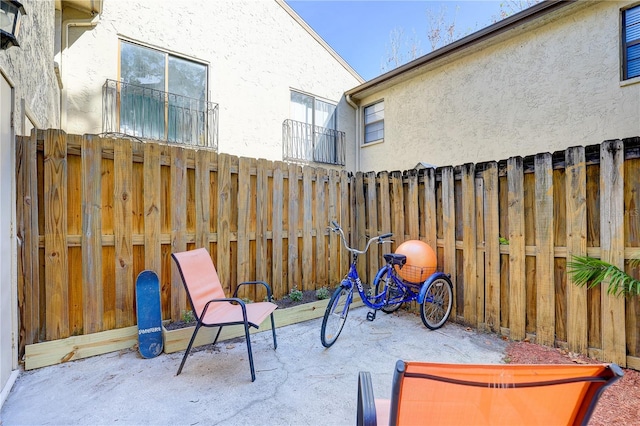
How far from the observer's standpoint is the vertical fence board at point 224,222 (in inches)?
144

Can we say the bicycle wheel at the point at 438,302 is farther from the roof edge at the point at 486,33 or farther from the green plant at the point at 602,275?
the roof edge at the point at 486,33

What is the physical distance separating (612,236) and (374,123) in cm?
759

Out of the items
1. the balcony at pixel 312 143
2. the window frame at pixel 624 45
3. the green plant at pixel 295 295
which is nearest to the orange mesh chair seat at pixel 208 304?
the green plant at pixel 295 295

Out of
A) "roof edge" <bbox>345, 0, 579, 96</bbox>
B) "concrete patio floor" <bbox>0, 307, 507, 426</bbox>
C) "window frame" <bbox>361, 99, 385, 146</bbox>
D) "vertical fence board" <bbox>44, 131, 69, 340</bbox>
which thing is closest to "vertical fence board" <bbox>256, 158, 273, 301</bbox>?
"concrete patio floor" <bbox>0, 307, 507, 426</bbox>

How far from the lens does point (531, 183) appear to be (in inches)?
127

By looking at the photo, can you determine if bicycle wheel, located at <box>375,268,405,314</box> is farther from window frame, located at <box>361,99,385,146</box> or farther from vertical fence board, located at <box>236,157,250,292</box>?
window frame, located at <box>361,99,385,146</box>

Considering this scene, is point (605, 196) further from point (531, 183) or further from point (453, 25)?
point (453, 25)

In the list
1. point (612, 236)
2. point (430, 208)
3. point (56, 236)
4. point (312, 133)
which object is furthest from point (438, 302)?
point (312, 133)

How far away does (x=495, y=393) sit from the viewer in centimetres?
93

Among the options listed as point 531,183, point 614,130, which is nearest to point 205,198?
point 531,183

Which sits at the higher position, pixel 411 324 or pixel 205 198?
pixel 205 198

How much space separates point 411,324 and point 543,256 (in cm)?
165

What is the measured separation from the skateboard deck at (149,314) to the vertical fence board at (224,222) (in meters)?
0.73

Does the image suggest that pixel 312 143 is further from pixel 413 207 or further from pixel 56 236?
pixel 56 236
